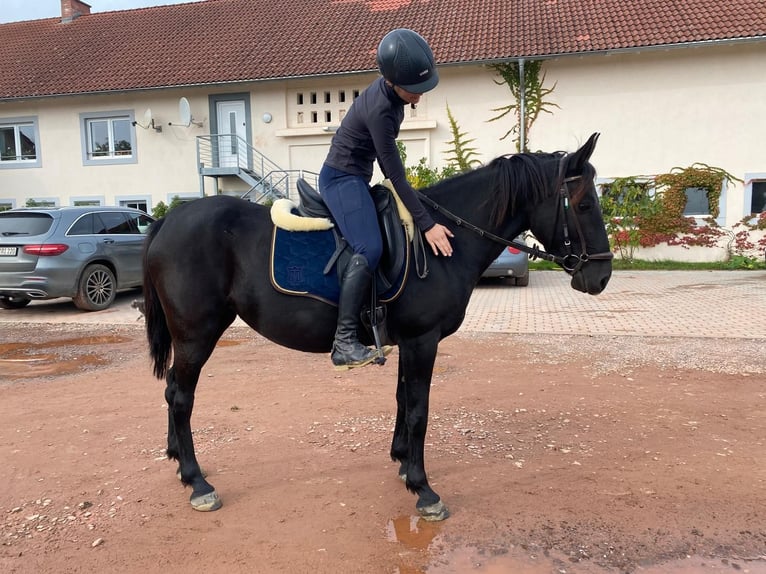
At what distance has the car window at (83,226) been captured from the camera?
33.8ft

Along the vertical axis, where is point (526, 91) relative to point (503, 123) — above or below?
above

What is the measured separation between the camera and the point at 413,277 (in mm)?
3387

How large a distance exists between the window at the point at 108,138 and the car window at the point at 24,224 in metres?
11.7

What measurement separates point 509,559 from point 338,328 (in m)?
1.56

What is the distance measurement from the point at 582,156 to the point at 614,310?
297 inches

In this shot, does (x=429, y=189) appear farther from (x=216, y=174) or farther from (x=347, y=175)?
(x=216, y=174)

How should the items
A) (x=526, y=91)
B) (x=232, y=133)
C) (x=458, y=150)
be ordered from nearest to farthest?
(x=526, y=91) < (x=458, y=150) < (x=232, y=133)

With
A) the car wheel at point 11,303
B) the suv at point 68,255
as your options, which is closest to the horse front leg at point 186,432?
the suv at point 68,255

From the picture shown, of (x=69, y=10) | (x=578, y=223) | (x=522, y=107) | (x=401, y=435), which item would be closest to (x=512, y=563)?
(x=401, y=435)

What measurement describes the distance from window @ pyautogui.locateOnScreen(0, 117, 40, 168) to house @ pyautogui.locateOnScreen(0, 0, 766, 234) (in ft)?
0.18

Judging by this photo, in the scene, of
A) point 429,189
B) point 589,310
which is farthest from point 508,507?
point 589,310

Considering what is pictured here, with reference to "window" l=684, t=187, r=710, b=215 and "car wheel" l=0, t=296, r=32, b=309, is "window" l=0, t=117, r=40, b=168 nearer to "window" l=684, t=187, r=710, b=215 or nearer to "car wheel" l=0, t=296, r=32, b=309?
"car wheel" l=0, t=296, r=32, b=309

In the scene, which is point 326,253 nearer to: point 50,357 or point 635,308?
point 50,357

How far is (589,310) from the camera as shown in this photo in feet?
33.2
